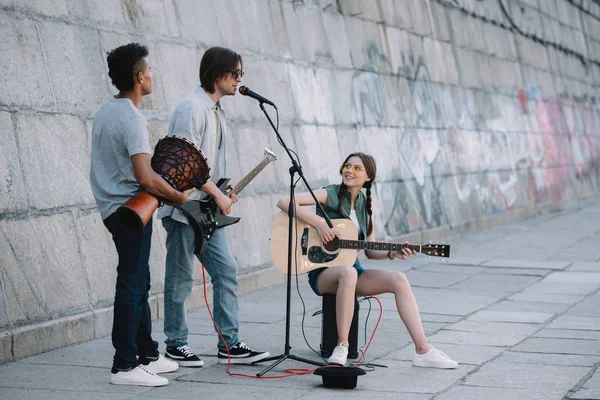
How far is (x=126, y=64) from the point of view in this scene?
204 inches

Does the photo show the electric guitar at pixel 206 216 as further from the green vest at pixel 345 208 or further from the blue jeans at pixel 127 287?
the green vest at pixel 345 208

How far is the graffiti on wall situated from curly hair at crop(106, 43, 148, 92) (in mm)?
7245

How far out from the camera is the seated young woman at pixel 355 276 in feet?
18.9

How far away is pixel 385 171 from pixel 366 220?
266 inches

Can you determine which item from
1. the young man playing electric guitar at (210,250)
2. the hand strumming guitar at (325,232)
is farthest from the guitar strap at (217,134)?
A: the hand strumming guitar at (325,232)

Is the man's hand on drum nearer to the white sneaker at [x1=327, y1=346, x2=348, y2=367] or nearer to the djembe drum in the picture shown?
the djembe drum

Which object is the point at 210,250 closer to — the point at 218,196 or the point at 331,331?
the point at 218,196

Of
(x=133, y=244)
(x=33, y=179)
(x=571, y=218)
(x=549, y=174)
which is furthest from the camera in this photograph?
(x=549, y=174)

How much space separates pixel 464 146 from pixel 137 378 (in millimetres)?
11486

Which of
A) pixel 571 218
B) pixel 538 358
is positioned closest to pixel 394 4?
pixel 571 218

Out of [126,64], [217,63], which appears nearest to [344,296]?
[217,63]

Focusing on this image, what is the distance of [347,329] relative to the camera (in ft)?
18.9

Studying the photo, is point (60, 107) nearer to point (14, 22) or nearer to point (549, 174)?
point (14, 22)

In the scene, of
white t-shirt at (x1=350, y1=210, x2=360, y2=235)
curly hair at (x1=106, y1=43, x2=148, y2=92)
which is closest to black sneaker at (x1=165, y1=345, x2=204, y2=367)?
white t-shirt at (x1=350, y1=210, x2=360, y2=235)
